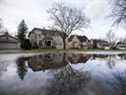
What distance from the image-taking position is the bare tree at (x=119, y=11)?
748 cm

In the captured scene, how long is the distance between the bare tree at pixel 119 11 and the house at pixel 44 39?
5.87 meters

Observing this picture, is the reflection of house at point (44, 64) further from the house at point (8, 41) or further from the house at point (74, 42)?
the house at point (74, 42)

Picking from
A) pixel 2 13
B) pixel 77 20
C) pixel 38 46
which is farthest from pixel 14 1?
pixel 77 20

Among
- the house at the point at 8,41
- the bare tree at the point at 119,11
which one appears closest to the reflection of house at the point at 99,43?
the bare tree at the point at 119,11

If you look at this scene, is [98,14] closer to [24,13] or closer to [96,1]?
[96,1]

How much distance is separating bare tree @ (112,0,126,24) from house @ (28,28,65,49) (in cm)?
587

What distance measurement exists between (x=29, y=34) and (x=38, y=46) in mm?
1847

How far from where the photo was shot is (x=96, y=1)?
8258 mm

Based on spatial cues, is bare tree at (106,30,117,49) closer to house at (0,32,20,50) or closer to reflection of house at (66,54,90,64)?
reflection of house at (66,54,90,64)

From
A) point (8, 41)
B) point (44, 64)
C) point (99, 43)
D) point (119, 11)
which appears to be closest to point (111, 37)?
point (99, 43)

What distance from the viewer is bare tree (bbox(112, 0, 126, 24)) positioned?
748 cm

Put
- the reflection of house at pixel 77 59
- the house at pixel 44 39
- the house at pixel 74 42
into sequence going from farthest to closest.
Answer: the house at pixel 74 42
the house at pixel 44 39
the reflection of house at pixel 77 59

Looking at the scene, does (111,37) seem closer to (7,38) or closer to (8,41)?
(8,41)

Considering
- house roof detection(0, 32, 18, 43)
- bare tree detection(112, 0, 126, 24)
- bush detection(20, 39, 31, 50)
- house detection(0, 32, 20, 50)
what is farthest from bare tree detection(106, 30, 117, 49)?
house roof detection(0, 32, 18, 43)
